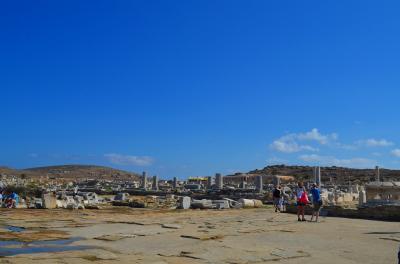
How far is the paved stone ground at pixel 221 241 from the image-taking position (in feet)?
31.9

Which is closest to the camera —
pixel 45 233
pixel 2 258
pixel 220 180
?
pixel 2 258

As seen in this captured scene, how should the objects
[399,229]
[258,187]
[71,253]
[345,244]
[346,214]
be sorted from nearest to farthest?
1. [71,253]
2. [345,244]
3. [399,229]
4. [346,214]
5. [258,187]

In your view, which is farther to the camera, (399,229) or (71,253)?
(399,229)

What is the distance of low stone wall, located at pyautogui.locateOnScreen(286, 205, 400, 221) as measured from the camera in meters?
18.3

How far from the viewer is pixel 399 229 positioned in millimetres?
15000

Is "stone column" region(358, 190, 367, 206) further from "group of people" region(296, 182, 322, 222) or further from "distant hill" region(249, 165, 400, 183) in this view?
"distant hill" region(249, 165, 400, 183)

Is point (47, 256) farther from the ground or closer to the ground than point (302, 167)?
closer to the ground

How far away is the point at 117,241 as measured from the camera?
12273mm

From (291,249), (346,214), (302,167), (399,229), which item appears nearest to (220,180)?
(346,214)

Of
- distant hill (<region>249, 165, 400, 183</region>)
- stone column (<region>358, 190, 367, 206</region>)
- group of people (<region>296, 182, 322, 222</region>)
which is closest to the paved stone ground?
group of people (<region>296, 182, 322, 222</region>)

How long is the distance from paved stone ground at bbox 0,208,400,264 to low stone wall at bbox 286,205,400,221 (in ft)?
4.03

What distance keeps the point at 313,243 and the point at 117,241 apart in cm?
495

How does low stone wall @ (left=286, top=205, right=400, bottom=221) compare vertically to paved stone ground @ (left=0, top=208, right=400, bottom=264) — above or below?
above

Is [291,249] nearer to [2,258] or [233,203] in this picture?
[2,258]
